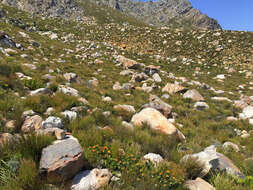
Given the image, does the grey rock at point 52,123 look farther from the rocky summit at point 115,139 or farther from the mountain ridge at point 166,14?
the mountain ridge at point 166,14

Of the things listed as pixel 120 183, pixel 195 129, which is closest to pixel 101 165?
pixel 120 183

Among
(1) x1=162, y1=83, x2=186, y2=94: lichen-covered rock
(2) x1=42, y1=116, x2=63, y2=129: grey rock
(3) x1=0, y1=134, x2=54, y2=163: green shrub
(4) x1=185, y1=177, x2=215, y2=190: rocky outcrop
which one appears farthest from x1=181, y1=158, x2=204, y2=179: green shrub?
(1) x1=162, y1=83, x2=186, y2=94: lichen-covered rock

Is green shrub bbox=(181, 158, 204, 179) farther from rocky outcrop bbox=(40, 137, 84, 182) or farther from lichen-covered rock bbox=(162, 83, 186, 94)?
lichen-covered rock bbox=(162, 83, 186, 94)

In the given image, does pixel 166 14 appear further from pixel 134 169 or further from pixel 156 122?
pixel 134 169

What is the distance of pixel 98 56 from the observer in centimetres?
1761

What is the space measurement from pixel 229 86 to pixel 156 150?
47.8ft

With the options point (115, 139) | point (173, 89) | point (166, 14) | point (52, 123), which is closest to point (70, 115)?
point (52, 123)

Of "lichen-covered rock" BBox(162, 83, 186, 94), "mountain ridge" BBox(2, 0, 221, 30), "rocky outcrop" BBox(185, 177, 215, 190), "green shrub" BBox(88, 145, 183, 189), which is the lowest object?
"rocky outcrop" BBox(185, 177, 215, 190)

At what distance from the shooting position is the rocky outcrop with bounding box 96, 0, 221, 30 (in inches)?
6373

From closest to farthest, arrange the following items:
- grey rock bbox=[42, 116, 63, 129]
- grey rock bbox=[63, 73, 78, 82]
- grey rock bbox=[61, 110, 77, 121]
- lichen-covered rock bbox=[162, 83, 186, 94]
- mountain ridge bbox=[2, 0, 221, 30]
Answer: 1. grey rock bbox=[42, 116, 63, 129]
2. grey rock bbox=[61, 110, 77, 121]
3. grey rock bbox=[63, 73, 78, 82]
4. lichen-covered rock bbox=[162, 83, 186, 94]
5. mountain ridge bbox=[2, 0, 221, 30]

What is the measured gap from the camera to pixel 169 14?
184 metres

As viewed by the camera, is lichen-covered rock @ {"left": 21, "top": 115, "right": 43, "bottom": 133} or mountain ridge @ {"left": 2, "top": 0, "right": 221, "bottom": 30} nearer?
lichen-covered rock @ {"left": 21, "top": 115, "right": 43, "bottom": 133}

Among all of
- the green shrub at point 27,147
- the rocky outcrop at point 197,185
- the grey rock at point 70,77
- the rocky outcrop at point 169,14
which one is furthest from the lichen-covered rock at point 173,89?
the rocky outcrop at point 169,14

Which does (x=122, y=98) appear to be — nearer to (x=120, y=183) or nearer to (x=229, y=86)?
(x=120, y=183)
